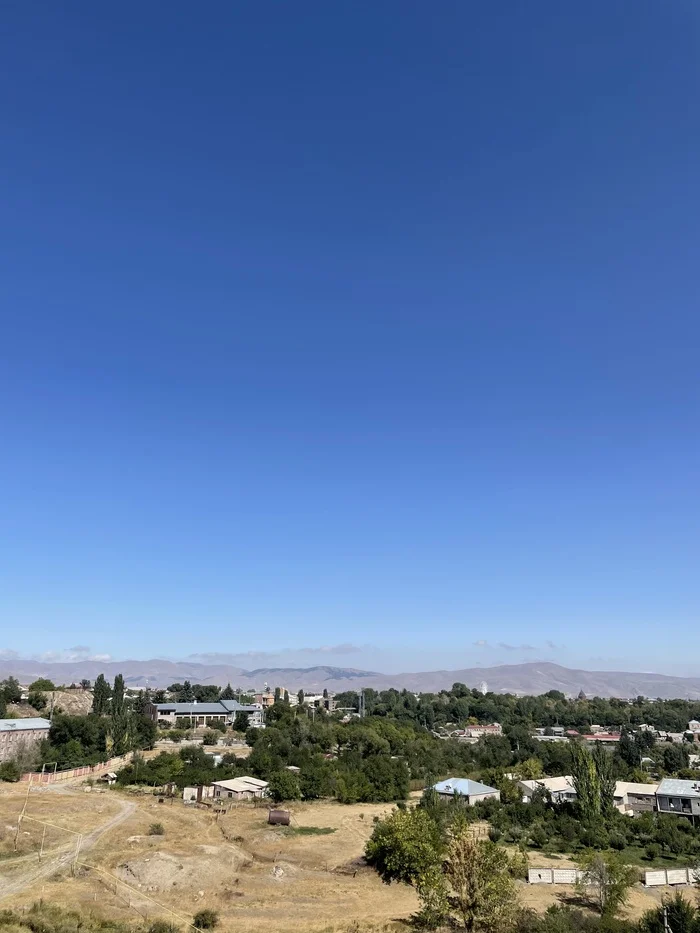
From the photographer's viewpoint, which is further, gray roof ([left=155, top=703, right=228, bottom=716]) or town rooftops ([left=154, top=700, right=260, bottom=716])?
gray roof ([left=155, top=703, right=228, bottom=716])

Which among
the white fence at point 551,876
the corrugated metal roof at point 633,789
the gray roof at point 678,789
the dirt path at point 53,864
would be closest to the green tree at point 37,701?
the dirt path at point 53,864

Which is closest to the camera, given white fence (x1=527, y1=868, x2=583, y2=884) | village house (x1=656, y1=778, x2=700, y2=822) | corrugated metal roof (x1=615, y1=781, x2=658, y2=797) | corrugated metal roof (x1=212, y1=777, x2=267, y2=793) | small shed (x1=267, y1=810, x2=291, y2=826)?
white fence (x1=527, y1=868, x2=583, y2=884)

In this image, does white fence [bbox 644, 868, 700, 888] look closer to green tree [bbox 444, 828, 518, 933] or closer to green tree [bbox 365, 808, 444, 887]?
green tree [bbox 365, 808, 444, 887]

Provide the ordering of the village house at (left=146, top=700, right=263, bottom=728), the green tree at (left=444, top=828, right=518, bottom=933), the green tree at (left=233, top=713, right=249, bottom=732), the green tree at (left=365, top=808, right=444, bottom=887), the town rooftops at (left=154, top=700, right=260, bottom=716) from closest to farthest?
the green tree at (left=444, top=828, right=518, bottom=933), the green tree at (left=365, top=808, right=444, bottom=887), the green tree at (left=233, top=713, right=249, bottom=732), the village house at (left=146, top=700, right=263, bottom=728), the town rooftops at (left=154, top=700, right=260, bottom=716)

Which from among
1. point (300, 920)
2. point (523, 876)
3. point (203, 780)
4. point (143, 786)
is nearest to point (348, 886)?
point (300, 920)

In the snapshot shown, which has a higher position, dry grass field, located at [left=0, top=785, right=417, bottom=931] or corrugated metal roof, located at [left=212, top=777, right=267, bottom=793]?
dry grass field, located at [left=0, top=785, right=417, bottom=931]

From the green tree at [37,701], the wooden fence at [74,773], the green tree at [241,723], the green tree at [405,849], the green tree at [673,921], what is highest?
the green tree at [673,921]

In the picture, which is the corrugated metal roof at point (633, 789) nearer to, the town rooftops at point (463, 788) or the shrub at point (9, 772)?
the town rooftops at point (463, 788)

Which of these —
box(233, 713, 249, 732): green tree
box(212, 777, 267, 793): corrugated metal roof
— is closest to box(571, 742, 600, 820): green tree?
box(212, 777, 267, 793): corrugated metal roof
